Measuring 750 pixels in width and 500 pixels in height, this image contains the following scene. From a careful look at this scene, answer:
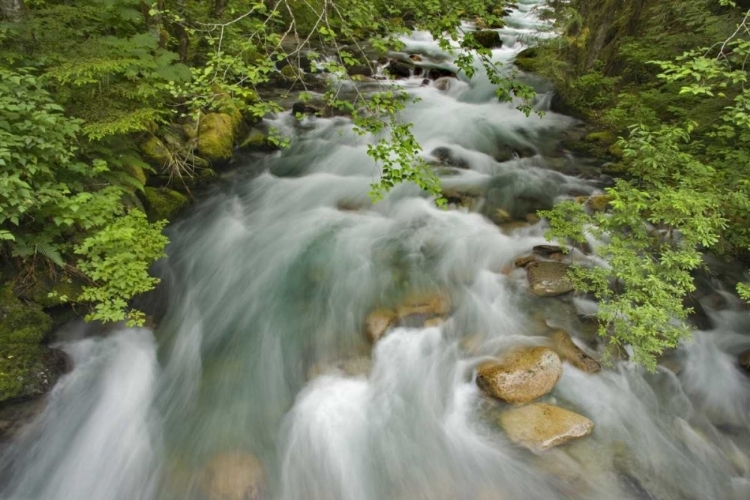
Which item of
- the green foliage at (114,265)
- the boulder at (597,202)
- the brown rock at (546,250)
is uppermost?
the green foliage at (114,265)

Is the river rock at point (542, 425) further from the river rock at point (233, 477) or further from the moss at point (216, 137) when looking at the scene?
the moss at point (216, 137)

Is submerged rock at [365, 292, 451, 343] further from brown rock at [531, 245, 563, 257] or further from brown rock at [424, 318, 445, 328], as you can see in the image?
brown rock at [531, 245, 563, 257]

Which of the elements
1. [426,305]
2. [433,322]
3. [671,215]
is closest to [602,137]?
[671,215]

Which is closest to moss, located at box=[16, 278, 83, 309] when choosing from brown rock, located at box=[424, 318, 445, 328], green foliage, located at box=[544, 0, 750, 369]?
brown rock, located at box=[424, 318, 445, 328]

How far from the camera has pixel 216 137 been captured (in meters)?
7.65

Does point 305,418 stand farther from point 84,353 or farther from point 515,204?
point 515,204

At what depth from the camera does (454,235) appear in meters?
6.93

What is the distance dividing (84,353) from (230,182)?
4.28 m

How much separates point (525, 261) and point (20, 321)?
20.7 ft

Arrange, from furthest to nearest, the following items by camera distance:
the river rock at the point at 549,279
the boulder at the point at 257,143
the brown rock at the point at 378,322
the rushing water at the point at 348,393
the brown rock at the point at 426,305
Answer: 1. the boulder at the point at 257,143
2. the river rock at the point at 549,279
3. the brown rock at the point at 426,305
4. the brown rock at the point at 378,322
5. the rushing water at the point at 348,393

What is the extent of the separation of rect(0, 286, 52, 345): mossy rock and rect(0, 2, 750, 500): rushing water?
1.46 ft

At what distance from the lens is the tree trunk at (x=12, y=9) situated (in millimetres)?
4309

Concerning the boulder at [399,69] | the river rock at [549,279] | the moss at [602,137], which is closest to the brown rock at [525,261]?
the river rock at [549,279]

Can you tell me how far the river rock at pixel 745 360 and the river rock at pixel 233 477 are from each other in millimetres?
5782
